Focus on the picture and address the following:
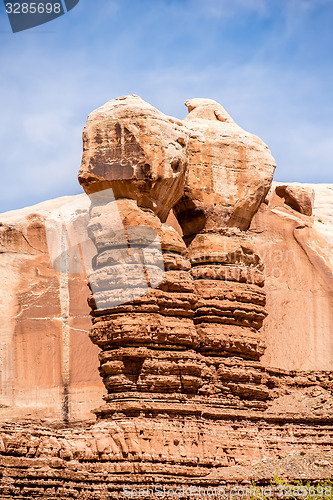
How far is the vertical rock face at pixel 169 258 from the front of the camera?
27609 mm

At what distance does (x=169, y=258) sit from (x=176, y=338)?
1966 millimetres

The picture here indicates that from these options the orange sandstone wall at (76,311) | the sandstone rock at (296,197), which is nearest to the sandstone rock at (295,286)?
the orange sandstone wall at (76,311)

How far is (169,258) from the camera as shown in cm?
2891

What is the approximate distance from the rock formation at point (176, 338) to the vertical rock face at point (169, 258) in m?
0.03

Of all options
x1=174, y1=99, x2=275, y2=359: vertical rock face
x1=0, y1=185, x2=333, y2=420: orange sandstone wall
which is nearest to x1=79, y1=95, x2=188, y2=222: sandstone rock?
x1=174, y1=99, x2=275, y2=359: vertical rock face

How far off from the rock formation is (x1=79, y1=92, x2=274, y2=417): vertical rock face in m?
0.03

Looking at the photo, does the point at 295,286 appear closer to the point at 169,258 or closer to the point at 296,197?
the point at 296,197

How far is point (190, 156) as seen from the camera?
31.7m

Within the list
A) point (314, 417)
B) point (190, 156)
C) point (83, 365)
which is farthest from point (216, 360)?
point (83, 365)

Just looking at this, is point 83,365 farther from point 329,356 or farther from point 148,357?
point 148,357

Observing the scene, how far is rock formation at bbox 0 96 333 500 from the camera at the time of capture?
2608 cm

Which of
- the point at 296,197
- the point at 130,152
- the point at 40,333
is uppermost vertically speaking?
the point at 296,197

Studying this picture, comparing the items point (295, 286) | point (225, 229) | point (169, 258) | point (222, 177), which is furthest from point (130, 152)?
point (295, 286)

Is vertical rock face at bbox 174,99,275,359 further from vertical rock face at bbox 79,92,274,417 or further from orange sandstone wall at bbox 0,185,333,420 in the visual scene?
orange sandstone wall at bbox 0,185,333,420
